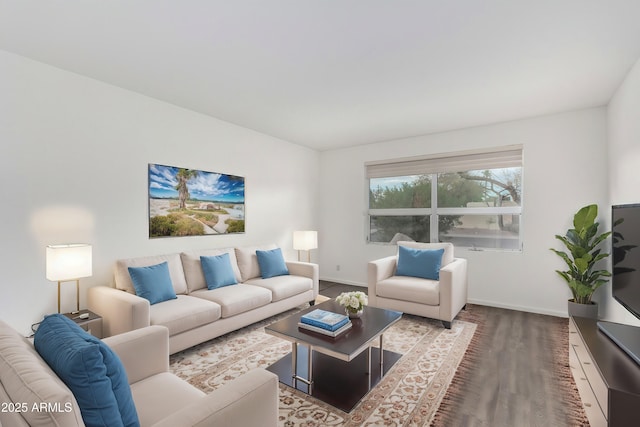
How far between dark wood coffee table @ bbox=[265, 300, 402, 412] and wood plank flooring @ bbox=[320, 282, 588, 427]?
606 mm

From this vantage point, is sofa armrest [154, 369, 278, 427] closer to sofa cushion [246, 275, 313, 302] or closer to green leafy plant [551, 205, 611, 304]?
sofa cushion [246, 275, 313, 302]

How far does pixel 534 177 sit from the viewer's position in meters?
4.06

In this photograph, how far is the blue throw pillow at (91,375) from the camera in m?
0.96

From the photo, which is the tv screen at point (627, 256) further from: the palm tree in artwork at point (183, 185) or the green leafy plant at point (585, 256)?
the palm tree in artwork at point (183, 185)

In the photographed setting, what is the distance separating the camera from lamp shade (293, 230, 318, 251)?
4844 mm

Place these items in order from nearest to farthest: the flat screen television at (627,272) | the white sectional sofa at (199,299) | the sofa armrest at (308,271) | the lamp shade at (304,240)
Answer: the flat screen television at (627,272) < the white sectional sofa at (199,299) < the sofa armrest at (308,271) < the lamp shade at (304,240)

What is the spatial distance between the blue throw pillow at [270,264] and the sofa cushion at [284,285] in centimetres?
8

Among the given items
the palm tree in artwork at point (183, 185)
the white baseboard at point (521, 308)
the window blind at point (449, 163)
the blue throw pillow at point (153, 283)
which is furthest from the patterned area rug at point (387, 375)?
the window blind at point (449, 163)

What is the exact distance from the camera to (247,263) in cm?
400

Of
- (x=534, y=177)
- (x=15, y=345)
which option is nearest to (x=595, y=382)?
(x=15, y=345)

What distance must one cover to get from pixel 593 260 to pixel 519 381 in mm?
1874

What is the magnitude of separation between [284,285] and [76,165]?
240 centimetres

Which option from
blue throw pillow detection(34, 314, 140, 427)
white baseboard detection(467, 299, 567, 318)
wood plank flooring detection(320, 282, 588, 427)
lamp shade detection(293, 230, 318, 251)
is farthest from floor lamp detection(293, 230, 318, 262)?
blue throw pillow detection(34, 314, 140, 427)

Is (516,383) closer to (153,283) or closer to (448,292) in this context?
(448,292)
